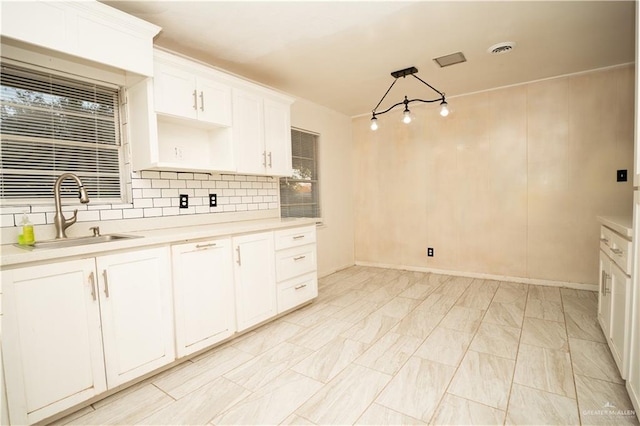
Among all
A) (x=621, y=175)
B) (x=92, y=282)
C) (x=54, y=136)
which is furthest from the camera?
(x=621, y=175)

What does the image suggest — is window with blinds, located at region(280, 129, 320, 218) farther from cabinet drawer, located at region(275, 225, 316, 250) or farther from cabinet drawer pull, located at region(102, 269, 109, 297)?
cabinet drawer pull, located at region(102, 269, 109, 297)

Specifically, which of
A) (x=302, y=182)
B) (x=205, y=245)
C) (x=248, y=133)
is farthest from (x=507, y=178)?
(x=205, y=245)

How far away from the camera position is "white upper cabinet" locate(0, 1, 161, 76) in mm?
1624

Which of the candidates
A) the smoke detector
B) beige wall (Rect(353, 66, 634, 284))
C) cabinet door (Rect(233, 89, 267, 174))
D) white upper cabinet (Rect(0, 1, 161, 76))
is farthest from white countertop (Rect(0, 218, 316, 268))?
beige wall (Rect(353, 66, 634, 284))

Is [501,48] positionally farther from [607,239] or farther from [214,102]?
[214,102]

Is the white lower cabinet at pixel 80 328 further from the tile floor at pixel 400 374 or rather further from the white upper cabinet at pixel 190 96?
the white upper cabinet at pixel 190 96

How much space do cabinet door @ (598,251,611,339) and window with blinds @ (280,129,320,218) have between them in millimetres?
3055

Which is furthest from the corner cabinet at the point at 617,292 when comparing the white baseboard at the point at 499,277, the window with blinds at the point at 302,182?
the window with blinds at the point at 302,182

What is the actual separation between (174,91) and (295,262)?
1.77 m

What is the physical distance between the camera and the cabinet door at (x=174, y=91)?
2254 mm

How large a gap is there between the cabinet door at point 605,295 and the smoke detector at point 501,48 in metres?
1.89

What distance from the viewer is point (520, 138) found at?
3.84 metres

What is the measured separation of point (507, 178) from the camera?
12.9 ft

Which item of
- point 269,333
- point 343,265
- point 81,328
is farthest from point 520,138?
point 81,328
